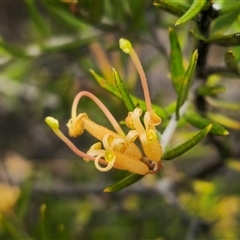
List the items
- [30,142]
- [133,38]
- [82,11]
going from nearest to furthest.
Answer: [82,11], [133,38], [30,142]

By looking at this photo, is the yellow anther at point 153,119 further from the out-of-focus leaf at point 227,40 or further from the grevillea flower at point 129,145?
the out-of-focus leaf at point 227,40

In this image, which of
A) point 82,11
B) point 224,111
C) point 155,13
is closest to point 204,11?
point 82,11

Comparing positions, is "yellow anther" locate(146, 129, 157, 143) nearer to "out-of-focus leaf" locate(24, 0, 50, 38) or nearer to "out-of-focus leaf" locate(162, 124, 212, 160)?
"out-of-focus leaf" locate(162, 124, 212, 160)

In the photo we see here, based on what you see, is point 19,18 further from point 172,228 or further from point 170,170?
point 172,228

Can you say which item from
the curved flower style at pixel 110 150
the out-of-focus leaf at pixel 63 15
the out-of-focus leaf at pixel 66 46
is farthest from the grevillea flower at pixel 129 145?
the out-of-focus leaf at pixel 66 46

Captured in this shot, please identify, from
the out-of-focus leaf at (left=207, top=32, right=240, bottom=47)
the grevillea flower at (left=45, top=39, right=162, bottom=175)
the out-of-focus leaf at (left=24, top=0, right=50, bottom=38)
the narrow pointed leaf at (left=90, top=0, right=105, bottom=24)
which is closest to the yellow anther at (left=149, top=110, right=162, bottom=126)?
the grevillea flower at (left=45, top=39, right=162, bottom=175)

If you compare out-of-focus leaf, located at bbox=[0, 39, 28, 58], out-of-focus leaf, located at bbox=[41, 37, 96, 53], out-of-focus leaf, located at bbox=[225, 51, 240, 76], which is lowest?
out-of-focus leaf, located at bbox=[41, 37, 96, 53]
